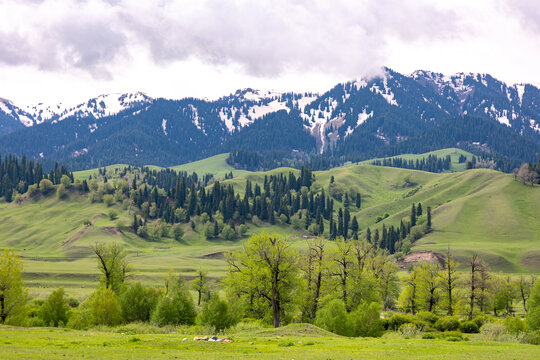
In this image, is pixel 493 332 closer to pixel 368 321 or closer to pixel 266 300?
pixel 368 321

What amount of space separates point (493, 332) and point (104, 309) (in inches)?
2284

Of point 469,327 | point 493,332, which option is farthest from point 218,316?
point 469,327

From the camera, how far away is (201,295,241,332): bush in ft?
198

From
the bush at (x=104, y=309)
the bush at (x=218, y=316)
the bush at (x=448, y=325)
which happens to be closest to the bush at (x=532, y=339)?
the bush at (x=448, y=325)

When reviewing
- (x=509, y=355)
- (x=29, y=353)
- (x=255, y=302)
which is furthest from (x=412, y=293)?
(x=29, y=353)

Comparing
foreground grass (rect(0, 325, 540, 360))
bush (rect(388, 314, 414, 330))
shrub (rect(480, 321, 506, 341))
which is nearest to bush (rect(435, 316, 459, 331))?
bush (rect(388, 314, 414, 330))

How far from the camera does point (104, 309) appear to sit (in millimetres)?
63812

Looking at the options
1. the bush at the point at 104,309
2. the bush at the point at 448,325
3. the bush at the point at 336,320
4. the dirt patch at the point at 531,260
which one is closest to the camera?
the bush at the point at 336,320

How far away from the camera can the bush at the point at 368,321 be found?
61.7 metres

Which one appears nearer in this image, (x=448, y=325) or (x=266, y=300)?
(x=266, y=300)

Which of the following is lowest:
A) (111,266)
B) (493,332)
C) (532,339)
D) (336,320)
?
(493,332)

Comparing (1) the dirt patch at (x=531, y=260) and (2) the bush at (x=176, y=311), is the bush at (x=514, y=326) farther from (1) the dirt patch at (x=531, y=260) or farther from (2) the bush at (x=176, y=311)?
(1) the dirt patch at (x=531, y=260)

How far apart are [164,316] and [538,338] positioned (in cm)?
5181

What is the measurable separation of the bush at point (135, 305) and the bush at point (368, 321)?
33829 millimetres
